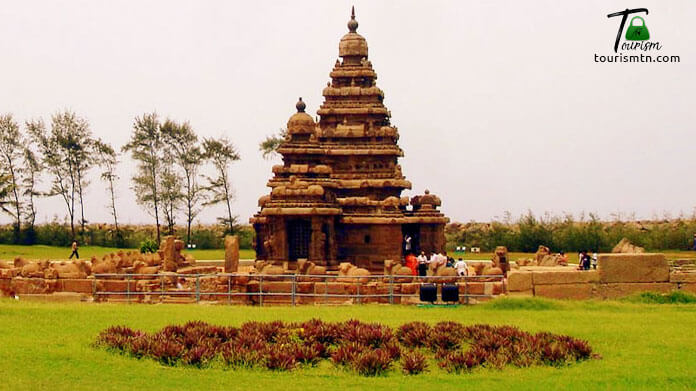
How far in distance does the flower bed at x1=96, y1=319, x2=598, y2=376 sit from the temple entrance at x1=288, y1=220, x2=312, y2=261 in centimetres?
2129

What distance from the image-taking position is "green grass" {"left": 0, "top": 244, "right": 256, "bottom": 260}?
54.3 meters

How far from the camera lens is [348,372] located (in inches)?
712

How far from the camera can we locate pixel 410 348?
1977cm

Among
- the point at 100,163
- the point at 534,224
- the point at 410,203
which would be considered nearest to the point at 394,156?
the point at 410,203

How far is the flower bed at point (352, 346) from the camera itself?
18.4 meters

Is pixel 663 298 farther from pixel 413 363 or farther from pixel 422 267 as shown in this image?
pixel 422 267

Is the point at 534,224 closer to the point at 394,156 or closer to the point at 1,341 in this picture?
the point at 394,156

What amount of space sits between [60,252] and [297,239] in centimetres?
1922

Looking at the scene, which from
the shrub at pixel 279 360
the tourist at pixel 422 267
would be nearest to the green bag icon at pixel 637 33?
the tourist at pixel 422 267

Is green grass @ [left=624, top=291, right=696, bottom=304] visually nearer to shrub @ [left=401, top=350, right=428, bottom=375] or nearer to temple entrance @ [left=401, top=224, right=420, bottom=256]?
shrub @ [left=401, top=350, right=428, bottom=375]

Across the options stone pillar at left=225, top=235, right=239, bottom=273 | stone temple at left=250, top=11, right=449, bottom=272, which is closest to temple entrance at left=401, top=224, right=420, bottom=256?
stone temple at left=250, top=11, right=449, bottom=272

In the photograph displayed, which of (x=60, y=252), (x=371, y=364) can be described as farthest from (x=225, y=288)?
(x=60, y=252)

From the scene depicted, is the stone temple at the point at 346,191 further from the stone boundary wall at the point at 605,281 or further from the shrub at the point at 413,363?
the shrub at the point at 413,363

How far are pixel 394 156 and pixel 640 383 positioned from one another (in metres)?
29.7
